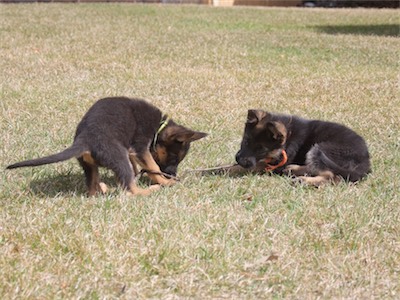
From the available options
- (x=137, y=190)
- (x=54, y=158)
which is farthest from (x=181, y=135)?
(x=54, y=158)

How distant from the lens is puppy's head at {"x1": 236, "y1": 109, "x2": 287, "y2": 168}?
546 centimetres

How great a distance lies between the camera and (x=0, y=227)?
13.4 ft

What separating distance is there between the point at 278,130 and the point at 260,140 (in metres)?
0.18

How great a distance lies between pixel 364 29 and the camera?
18453 millimetres

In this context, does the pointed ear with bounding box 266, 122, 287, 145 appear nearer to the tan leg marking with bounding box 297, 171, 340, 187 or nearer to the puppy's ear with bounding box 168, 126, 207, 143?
the tan leg marking with bounding box 297, 171, 340, 187

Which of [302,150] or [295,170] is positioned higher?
[302,150]

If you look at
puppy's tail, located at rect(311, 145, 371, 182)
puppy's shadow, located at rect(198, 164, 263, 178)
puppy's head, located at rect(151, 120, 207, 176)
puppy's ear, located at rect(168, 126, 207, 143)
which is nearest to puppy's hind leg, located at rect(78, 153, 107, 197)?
puppy's head, located at rect(151, 120, 207, 176)

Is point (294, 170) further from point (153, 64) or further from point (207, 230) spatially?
point (153, 64)

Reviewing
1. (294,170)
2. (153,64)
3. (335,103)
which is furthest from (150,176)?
(153,64)

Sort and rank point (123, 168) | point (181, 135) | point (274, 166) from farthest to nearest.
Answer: point (274, 166) → point (181, 135) → point (123, 168)

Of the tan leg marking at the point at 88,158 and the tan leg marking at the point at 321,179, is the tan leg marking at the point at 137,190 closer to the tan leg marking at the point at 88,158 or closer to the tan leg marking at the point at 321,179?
the tan leg marking at the point at 88,158

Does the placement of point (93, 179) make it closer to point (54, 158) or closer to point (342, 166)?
point (54, 158)

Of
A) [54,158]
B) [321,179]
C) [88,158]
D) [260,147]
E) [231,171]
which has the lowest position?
[231,171]

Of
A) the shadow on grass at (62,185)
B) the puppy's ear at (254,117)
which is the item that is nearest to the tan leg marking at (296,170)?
the puppy's ear at (254,117)
